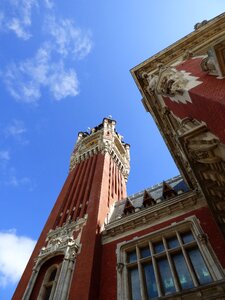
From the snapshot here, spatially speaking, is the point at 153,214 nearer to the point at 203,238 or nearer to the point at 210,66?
the point at 203,238

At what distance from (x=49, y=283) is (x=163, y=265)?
7274 mm

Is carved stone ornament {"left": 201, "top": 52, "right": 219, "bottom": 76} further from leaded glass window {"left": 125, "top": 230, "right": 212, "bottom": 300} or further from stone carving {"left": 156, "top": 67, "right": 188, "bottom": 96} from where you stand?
leaded glass window {"left": 125, "top": 230, "right": 212, "bottom": 300}

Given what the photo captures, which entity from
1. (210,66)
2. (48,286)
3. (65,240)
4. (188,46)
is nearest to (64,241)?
(65,240)

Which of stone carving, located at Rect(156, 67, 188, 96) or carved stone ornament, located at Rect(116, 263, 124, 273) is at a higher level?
stone carving, located at Rect(156, 67, 188, 96)

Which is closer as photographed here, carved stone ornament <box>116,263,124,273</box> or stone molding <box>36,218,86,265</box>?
carved stone ornament <box>116,263,124,273</box>

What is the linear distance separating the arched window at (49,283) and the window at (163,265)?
14.4ft

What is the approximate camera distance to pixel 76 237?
1770 centimetres

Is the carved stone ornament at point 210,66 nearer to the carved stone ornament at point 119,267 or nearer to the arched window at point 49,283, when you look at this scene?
the carved stone ornament at point 119,267

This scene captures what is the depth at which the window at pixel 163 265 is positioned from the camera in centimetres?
1158

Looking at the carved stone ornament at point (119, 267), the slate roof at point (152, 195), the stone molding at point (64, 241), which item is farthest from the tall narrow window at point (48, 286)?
the slate roof at point (152, 195)

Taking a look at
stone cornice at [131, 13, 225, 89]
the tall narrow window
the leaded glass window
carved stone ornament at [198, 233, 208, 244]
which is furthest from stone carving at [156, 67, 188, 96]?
the tall narrow window

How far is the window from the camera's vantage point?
1158cm

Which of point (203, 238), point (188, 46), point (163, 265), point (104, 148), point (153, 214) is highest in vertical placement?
point (104, 148)

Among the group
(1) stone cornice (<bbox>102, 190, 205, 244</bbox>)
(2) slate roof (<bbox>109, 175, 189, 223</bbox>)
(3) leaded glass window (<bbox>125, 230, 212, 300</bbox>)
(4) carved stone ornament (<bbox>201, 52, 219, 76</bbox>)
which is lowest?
(3) leaded glass window (<bbox>125, 230, 212, 300</bbox>)
